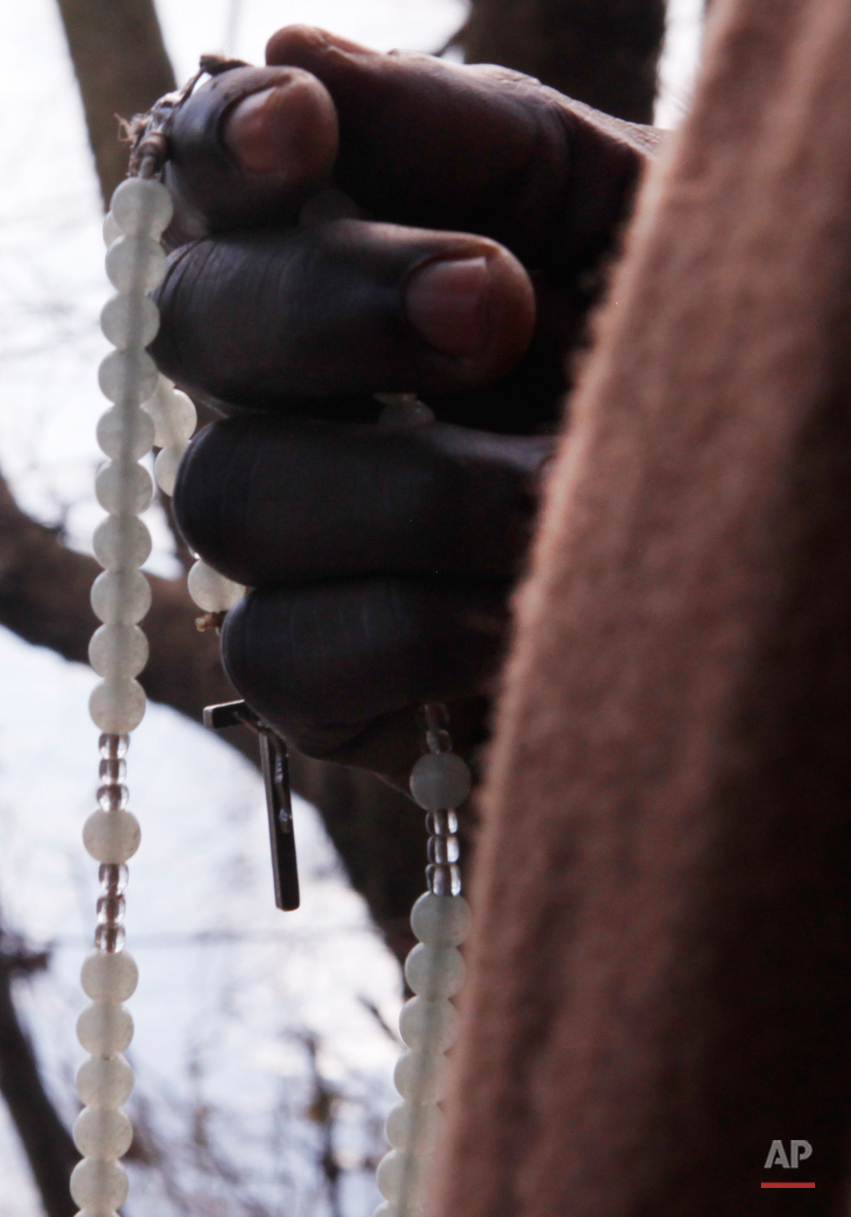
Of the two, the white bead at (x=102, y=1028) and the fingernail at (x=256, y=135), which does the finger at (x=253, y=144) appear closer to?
the fingernail at (x=256, y=135)

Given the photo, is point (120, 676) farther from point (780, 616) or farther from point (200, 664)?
point (200, 664)

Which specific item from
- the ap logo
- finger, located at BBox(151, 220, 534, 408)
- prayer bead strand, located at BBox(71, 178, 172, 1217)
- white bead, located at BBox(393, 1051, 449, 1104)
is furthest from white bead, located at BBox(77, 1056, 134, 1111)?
the ap logo

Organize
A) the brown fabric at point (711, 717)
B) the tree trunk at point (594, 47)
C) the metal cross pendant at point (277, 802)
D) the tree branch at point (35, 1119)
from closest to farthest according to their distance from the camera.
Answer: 1. the brown fabric at point (711, 717)
2. the metal cross pendant at point (277, 802)
3. the tree trunk at point (594, 47)
4. the tree branch at point (35, 1119)

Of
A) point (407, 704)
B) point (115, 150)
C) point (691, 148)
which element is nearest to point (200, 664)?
point (115, 150)

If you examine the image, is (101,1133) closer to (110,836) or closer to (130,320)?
(110,836)

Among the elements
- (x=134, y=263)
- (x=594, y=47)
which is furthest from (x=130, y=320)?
(x=594, y=47)

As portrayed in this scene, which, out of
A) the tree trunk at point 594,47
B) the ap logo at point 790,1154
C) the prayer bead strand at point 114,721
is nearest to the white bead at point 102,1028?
the prayer bead strand at point 114,721

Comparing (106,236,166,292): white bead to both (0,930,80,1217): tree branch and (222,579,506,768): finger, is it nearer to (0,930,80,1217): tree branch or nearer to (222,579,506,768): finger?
(222,579,506,768): finger
